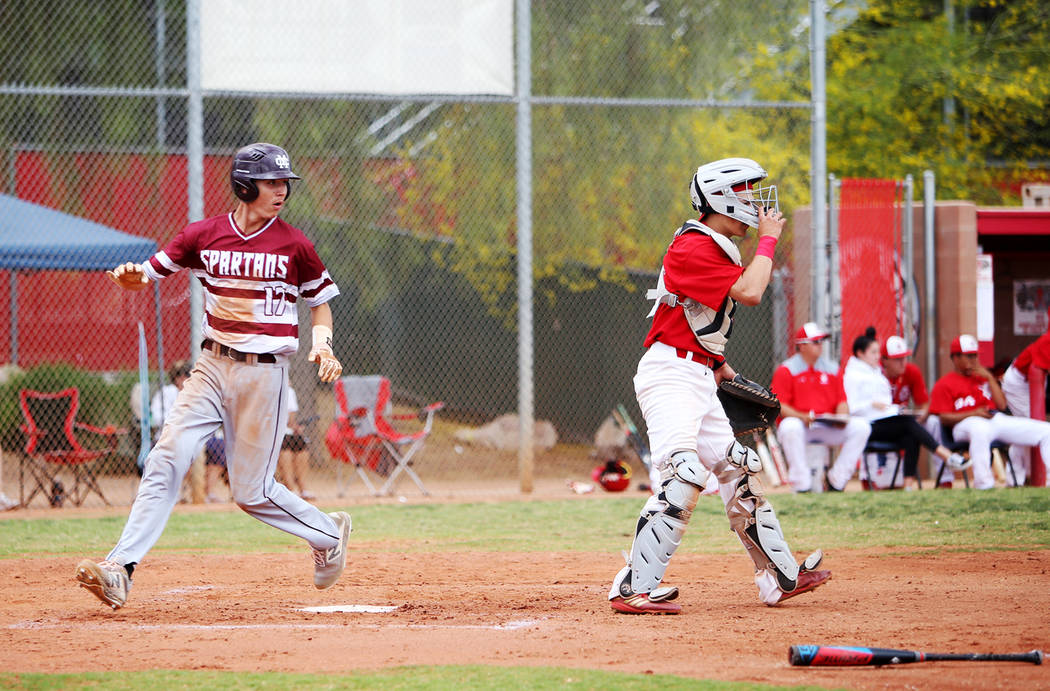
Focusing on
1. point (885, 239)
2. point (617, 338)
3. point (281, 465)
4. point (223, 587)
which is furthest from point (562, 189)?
point (223, 587)

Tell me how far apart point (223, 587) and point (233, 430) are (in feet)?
4.02

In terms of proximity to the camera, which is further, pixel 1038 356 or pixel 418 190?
pixel 418 190

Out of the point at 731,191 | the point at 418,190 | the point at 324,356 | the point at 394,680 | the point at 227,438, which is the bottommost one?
the point at 394,680

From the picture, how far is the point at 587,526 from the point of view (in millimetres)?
9016

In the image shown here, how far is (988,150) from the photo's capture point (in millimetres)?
21297

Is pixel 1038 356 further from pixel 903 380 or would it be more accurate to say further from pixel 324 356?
pixel 324 356

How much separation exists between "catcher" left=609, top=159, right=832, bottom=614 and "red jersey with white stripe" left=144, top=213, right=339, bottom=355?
1.53 meters

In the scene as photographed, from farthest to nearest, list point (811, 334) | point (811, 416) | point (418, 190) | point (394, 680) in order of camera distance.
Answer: point (418, 190) → point (811, 334) → point (811, 416) → point (394, 680)

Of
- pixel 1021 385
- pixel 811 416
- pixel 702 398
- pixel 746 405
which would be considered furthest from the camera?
pixel 1021 385

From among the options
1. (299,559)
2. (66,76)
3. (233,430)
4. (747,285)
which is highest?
(66,76)

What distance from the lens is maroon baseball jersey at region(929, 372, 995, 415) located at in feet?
37.1

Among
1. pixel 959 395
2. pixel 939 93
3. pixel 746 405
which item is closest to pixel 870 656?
pixel 746 405

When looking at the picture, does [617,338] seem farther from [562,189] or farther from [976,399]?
[976,399]

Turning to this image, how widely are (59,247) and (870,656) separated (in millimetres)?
8344
